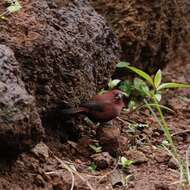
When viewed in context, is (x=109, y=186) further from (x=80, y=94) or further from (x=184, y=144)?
(x=184, y=144)

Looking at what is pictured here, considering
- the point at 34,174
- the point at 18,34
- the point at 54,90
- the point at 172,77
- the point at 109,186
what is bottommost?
the point at 172,77

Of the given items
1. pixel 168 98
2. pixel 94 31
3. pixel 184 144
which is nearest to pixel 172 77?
pixel 168 98

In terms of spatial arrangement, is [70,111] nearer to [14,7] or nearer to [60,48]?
[60,48]

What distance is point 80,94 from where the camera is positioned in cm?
495

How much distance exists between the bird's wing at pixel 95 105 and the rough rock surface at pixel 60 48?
8cm

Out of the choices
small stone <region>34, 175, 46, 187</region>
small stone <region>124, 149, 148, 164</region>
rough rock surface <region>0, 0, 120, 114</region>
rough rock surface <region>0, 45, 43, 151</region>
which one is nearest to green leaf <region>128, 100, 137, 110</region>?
rough rock surface <region>0, 0, 120, 114</region>

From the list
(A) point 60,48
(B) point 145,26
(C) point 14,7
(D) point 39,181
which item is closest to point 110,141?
(A) point 60,48

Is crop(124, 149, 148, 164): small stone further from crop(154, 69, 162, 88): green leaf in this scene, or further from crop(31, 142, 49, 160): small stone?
crop(31, 142, 49, 160): small stone

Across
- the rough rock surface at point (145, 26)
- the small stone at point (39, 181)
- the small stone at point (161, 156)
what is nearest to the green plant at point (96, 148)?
the small stone at point (161, 156)

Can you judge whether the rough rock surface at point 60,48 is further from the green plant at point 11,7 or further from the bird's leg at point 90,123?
the bird's leg at point 90,123

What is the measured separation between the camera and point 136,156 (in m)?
4.98

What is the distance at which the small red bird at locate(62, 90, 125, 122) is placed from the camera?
4959 mm

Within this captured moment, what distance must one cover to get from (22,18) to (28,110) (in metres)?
1.06

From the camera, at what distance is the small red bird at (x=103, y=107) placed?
496 cm
